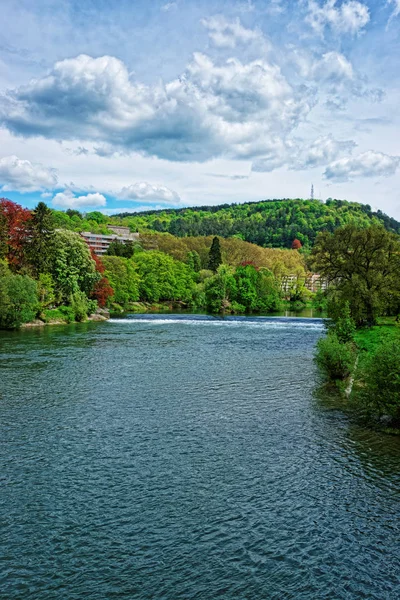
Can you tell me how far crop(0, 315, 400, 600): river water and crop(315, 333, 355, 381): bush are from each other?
1.53 m

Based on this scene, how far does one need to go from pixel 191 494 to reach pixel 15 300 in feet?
161

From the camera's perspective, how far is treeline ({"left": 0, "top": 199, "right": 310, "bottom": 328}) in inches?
2643

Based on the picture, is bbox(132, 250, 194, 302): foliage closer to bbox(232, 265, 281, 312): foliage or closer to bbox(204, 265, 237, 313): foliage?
bbox(204, 265, 237, 313): foliage

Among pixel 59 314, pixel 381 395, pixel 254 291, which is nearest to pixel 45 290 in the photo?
pixel 59 314

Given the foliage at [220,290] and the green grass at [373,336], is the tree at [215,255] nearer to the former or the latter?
the foliage at [220,290]

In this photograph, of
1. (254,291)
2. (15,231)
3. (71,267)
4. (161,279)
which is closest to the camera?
(15,231)

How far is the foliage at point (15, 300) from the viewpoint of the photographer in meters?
56.0

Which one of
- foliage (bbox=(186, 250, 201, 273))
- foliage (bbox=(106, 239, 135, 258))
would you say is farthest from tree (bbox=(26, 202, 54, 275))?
foliage (bbox=(186, 250, 201, 273))

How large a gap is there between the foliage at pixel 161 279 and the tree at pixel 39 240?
43.5 meters

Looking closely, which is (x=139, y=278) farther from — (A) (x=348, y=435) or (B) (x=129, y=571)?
(B) (x=129, y=571)

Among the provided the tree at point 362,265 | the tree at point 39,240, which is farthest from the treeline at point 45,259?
the tree at point 362,265

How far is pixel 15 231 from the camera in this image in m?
69.6

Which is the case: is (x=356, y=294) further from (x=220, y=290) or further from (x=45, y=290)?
(x=220, y=290)

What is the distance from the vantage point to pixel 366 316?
49688 mm
